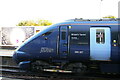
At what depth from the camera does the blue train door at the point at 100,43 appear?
21.8 ft

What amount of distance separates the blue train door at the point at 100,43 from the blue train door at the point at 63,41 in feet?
3.79

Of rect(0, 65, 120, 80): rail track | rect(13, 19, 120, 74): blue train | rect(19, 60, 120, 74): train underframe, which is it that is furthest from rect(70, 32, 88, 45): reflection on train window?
rect(0, 65, 120, 80): rail track

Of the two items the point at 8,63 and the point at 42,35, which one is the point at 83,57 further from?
the point at 8,63

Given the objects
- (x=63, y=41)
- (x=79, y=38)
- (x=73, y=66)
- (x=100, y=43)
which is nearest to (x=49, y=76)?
(x=73, y=66)

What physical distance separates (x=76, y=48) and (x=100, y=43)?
110 cm

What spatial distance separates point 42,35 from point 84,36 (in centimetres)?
203

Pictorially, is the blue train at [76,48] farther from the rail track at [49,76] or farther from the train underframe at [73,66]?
the rail track at [49,76]

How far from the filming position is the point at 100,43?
6750 millimetres

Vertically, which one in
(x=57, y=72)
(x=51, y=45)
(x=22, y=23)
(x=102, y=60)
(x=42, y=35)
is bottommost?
(x=57, y=72)

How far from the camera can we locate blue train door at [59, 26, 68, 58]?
274 inches

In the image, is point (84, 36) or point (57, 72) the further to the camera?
point (57, 72)

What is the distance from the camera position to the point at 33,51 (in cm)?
726

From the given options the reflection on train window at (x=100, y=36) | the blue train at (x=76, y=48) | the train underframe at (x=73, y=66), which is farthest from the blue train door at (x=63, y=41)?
the reflection on train window at (x=100, y=36)

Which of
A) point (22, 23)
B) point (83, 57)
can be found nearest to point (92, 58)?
point (83, 57)
